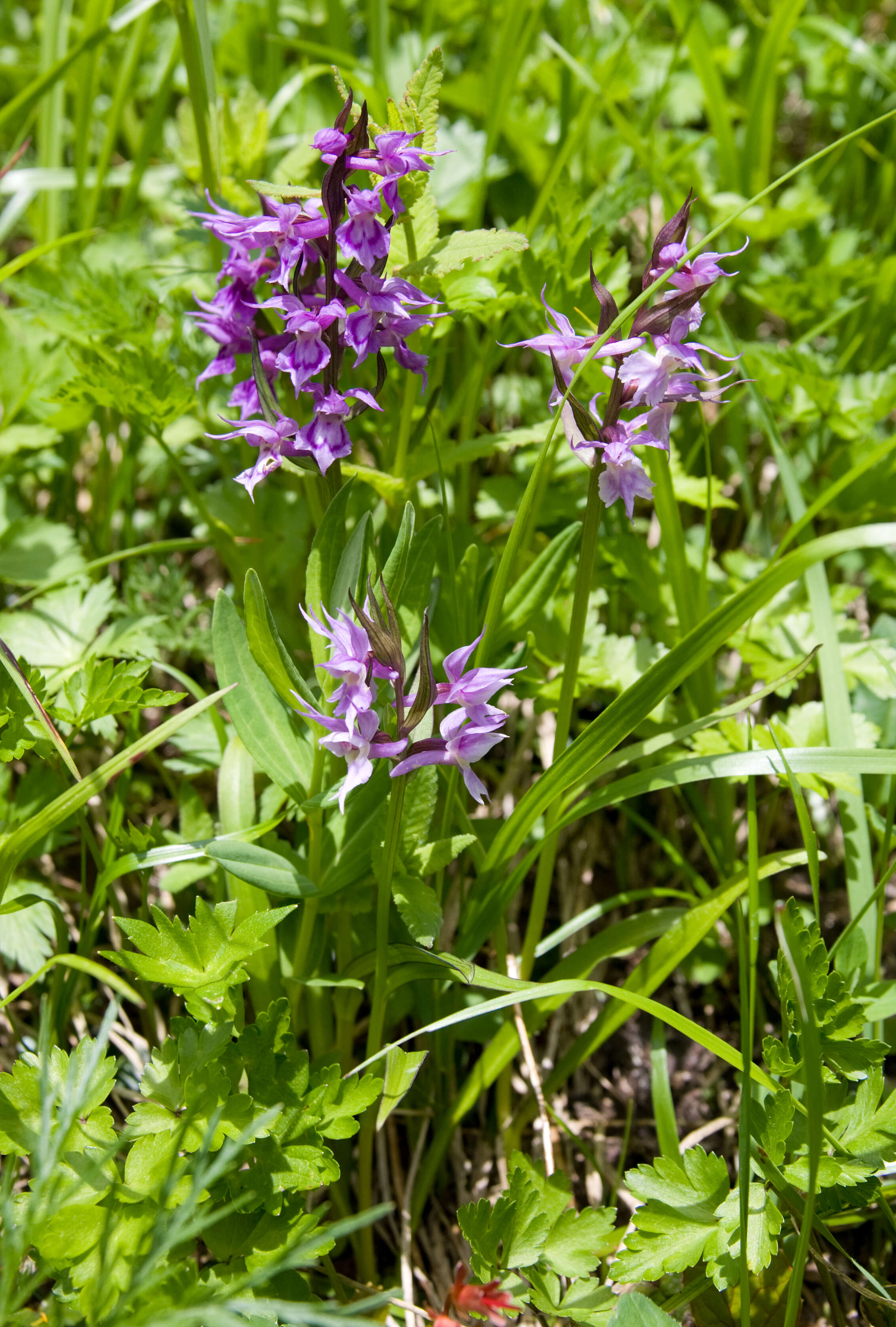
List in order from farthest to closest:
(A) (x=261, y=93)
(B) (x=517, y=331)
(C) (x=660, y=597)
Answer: (A) (x=261, y=93) → (B) (x=517, y=331) → (C) (x=660, y=597)

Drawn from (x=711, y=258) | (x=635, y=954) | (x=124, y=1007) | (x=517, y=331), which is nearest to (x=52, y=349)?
(x=517, y=331)

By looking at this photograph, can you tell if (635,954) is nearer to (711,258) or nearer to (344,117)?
(711,258)

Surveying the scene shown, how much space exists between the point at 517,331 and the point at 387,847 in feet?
5.14

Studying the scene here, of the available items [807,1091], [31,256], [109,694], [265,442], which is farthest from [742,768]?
[31,256]

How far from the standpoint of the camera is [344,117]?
1.54 m

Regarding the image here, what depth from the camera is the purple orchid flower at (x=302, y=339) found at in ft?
5.16

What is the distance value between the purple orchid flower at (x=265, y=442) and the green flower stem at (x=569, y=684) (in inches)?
20.5

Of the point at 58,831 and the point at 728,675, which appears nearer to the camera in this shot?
the point at 58,831

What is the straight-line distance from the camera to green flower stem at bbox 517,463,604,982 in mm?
1626

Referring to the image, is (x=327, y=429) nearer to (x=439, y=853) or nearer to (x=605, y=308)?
(x=605, y=308)

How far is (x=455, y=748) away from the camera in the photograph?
143 cm

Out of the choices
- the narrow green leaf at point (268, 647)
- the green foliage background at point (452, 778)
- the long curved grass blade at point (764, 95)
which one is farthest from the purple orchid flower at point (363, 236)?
the long curved grass blade at point (764, 95)

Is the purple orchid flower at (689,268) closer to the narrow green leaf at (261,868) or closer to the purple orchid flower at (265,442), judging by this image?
the purple orchid flower at (265,442)

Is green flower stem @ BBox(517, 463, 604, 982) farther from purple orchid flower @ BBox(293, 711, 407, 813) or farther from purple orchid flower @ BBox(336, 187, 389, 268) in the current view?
purple orchid flower @ BBox(336, 187, 389, 268)
